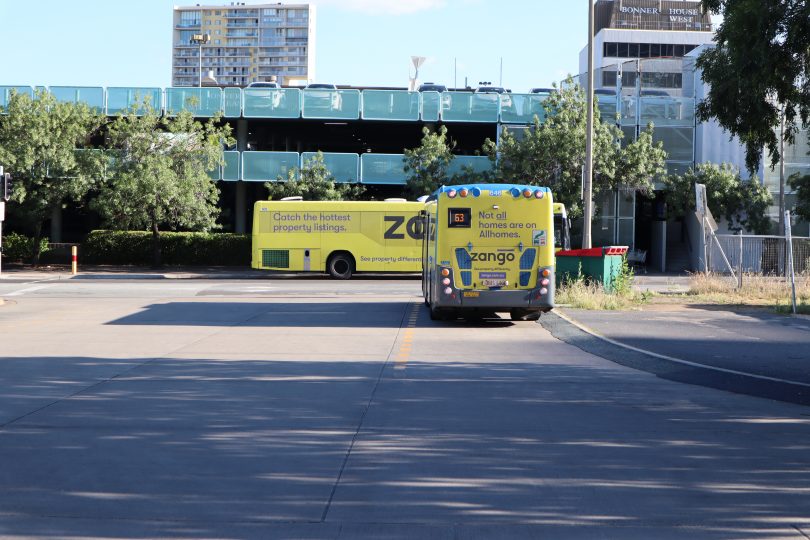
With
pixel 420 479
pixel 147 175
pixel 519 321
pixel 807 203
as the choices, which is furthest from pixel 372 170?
pixel 420 479

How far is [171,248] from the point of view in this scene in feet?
149

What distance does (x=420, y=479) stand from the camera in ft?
21.4

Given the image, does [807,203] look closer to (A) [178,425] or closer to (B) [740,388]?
(B) [740,388]

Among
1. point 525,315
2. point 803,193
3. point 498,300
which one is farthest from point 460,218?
point 803,193

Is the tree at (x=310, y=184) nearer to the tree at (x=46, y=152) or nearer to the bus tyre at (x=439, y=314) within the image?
the tree at (x=46, y=152)

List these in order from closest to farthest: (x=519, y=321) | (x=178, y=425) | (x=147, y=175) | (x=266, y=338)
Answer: (x=178, y=425) < (x=266, y=338) < (x=519, y=321) < (x=147, y=175)

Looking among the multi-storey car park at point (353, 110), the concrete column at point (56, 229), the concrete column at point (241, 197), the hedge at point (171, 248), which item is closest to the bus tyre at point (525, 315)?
the multi-storey car park at point (353, 110)

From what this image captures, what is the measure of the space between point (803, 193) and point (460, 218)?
30114 millimetres

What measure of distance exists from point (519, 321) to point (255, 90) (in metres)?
28.9

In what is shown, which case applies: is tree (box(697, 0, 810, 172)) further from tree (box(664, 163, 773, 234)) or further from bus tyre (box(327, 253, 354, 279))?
tree (box(664, 163, 773, 234))

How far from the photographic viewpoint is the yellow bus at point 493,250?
18891 mm

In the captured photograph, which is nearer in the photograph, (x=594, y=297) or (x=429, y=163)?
(x=594, y=297)

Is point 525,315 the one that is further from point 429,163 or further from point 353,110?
point 353,110

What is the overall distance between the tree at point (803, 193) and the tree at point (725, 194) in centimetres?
126
